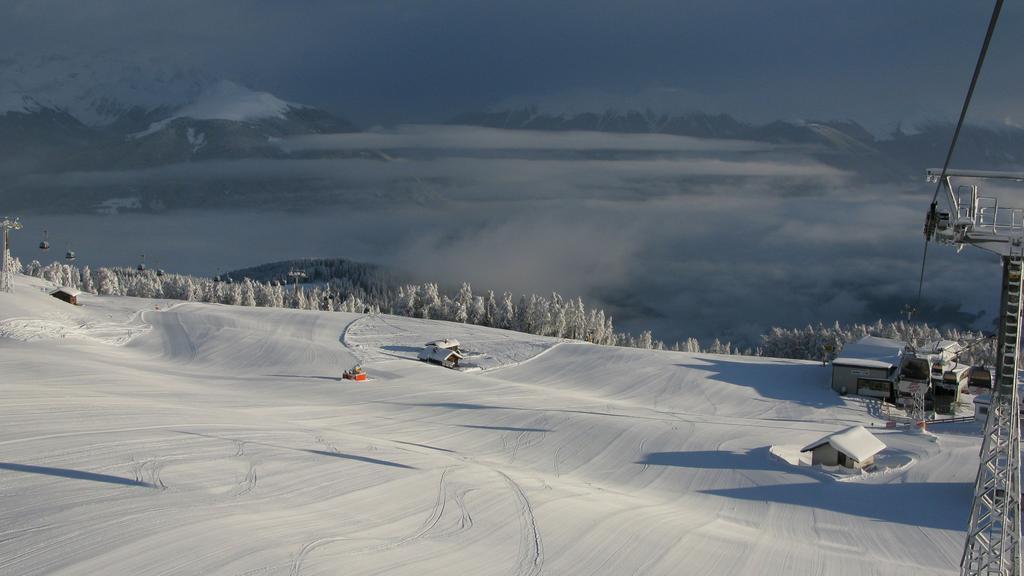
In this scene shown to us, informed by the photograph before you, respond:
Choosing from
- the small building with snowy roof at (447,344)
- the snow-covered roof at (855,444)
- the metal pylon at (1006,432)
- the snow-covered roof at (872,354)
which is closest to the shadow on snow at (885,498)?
the snow-covered roof at (855,444)

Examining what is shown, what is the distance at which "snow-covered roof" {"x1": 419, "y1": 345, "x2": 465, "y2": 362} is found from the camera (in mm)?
56513

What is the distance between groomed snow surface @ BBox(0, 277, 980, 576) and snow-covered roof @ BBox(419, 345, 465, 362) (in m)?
6.30

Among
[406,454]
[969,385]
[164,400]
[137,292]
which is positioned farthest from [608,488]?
[137,292]

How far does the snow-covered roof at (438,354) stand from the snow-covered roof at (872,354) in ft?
88.2

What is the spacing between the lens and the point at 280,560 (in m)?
15.4

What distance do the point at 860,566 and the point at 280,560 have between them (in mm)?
15584

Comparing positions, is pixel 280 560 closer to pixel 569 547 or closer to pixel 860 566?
pixel 569 547

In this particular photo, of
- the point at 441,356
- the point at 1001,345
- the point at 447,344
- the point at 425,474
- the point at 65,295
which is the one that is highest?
the point at 1001,345

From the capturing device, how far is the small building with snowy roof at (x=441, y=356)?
56.1 meters

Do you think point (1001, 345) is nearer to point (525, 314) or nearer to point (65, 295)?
point (65, 295)

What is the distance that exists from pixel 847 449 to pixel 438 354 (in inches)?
1300

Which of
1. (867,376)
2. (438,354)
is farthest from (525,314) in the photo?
(867,376)

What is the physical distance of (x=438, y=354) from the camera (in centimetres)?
5706

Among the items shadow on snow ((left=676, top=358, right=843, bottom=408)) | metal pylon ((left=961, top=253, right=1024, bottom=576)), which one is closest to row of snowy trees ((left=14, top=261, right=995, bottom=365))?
shadow on snow ((left=676, top=358, right=843, bottom=408))
